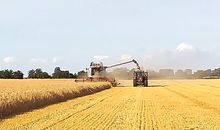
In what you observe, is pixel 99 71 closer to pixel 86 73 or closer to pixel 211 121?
pixel 86 73

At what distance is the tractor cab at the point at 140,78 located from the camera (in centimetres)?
6675

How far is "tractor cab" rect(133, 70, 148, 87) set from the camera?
6675 centimetres

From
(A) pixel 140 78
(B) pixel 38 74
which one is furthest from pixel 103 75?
(B) pixel 38 74

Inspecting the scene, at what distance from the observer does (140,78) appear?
219 ft

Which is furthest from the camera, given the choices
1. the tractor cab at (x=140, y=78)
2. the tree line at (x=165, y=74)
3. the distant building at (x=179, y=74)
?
the distant building at (x=179, y=74)

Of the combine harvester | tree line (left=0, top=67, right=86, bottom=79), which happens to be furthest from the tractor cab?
tree line (left=0, top=67, right=86, bottom=79)

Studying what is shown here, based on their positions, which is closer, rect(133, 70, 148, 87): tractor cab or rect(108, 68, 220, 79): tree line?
rect(133, 70, 148, 87): tractor cab

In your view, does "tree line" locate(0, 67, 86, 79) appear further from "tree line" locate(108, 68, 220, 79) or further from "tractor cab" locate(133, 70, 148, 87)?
"tractor cab" locate(133, 70, 148, 87)

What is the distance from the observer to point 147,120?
55.6ft

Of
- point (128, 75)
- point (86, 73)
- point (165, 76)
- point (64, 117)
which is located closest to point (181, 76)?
point (165, 76)

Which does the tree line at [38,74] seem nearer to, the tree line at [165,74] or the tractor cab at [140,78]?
the tree line at [165,74]

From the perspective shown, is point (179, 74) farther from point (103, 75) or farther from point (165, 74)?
point (103, 75)

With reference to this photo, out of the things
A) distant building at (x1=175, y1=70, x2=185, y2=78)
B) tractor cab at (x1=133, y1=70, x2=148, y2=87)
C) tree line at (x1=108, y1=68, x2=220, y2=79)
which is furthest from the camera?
distant building at (x1=175, y1=70, x2=185, y2=78)

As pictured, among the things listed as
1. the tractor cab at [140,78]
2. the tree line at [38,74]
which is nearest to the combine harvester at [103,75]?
the tractor cab at [140,78]
